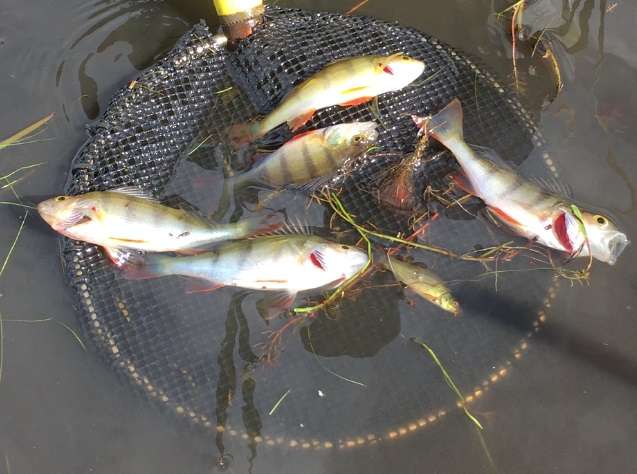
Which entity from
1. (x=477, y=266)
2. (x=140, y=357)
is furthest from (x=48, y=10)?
(x=477, y=266)

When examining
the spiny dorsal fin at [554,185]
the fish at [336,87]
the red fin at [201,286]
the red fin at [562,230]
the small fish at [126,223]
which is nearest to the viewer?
the small fish at [126,223]

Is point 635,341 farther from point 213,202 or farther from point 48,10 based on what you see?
point 48,10

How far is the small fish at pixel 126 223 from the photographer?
98.3 inches

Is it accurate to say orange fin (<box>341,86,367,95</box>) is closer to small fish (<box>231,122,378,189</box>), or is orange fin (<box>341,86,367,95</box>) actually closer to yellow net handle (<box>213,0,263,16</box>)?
small fish (<box>231,122,378,189</box>)

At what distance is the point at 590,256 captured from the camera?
2814 millimetres

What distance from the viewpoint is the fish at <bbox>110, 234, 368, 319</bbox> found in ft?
8.30

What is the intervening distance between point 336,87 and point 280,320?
130 cm

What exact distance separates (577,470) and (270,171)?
226 centimetres

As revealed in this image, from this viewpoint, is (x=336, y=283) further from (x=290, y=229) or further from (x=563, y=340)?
(x=563, y=340)

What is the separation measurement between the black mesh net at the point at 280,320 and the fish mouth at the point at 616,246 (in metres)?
0.34

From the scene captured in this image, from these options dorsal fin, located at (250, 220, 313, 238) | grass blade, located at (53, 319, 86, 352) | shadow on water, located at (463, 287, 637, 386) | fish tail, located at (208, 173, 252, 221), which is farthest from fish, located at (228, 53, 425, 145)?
grass blade, located at (53, 319, 86, 352)

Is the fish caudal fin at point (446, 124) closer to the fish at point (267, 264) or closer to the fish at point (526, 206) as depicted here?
the fish at point (526, 206)

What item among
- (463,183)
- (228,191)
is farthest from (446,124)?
(228,191)

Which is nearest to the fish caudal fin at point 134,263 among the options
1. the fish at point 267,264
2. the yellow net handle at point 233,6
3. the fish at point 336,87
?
the fish at point 267,264
